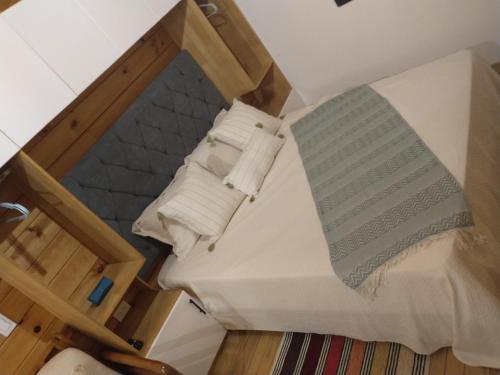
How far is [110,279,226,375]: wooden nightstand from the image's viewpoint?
75.7 inches

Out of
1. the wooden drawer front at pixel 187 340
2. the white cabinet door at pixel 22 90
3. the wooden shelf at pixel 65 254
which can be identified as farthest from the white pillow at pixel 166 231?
the white cabinet door at pixel 22 90

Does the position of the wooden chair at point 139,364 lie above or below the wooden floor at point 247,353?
above

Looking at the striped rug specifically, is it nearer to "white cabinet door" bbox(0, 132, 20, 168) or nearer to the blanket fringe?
the blanket fringe

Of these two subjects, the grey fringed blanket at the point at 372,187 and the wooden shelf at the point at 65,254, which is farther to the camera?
the wooden shelf at the point at 65,254

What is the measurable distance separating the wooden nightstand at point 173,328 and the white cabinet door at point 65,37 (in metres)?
1.15

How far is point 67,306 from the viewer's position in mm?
1651

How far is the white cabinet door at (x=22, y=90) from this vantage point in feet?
5.08

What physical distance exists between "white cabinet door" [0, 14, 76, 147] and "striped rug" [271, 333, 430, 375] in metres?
1.64

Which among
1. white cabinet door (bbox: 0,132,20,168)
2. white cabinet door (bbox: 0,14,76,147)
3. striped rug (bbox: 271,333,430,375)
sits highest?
white cabinet door (bbox: 0,14,76,147)

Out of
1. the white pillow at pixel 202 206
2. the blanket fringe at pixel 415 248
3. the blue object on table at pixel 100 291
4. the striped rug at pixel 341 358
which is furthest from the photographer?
the white pillow at pixel 202 206

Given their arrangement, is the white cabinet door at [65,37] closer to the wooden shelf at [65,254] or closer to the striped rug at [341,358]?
the wooden shelf at [65,254]

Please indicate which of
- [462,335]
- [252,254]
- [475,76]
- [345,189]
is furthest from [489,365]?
[475,76]

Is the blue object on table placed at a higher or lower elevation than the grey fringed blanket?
higher

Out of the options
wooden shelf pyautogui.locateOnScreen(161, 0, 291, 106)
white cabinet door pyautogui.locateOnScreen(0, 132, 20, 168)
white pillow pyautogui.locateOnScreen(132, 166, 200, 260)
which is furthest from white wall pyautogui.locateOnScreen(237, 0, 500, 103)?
white cabinet door pyautogui.locateOnScreen(0, 132, 20, 168)
